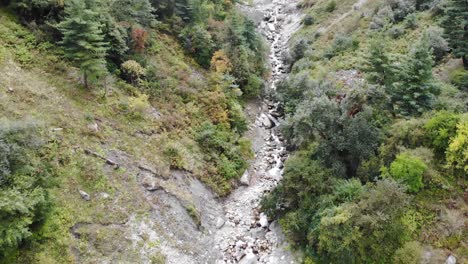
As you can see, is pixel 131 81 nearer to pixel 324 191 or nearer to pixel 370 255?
pixel 324 191

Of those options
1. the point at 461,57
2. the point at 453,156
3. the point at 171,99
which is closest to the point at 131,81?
the point at 171,99

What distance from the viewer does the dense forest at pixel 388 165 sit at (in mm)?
17312

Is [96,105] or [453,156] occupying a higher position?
[453,156]

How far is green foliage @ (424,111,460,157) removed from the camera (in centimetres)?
1855

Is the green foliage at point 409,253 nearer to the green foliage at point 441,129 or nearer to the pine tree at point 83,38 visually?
the green foliage at point 441,129

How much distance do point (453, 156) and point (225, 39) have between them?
2504cm

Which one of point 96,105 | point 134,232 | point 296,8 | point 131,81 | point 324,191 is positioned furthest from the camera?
A: point 296,8

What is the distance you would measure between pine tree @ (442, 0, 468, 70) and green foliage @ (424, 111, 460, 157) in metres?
10.3

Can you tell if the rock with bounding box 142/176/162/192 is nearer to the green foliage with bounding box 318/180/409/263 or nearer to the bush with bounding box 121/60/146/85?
the bush with bounding box 121/60/146/85

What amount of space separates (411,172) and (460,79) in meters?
11.7

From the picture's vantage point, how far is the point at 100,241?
58.8 feet

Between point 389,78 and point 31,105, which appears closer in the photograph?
point 31,105

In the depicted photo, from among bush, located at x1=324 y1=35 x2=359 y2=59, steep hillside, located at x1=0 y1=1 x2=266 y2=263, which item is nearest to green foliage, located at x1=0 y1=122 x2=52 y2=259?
steep hillside, located at x1=0 y1=1 x2=266 y2=263

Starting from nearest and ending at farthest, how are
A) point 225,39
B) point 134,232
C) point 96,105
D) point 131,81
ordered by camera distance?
point 134,232, point 96,105, point 131,81, point 225,39
